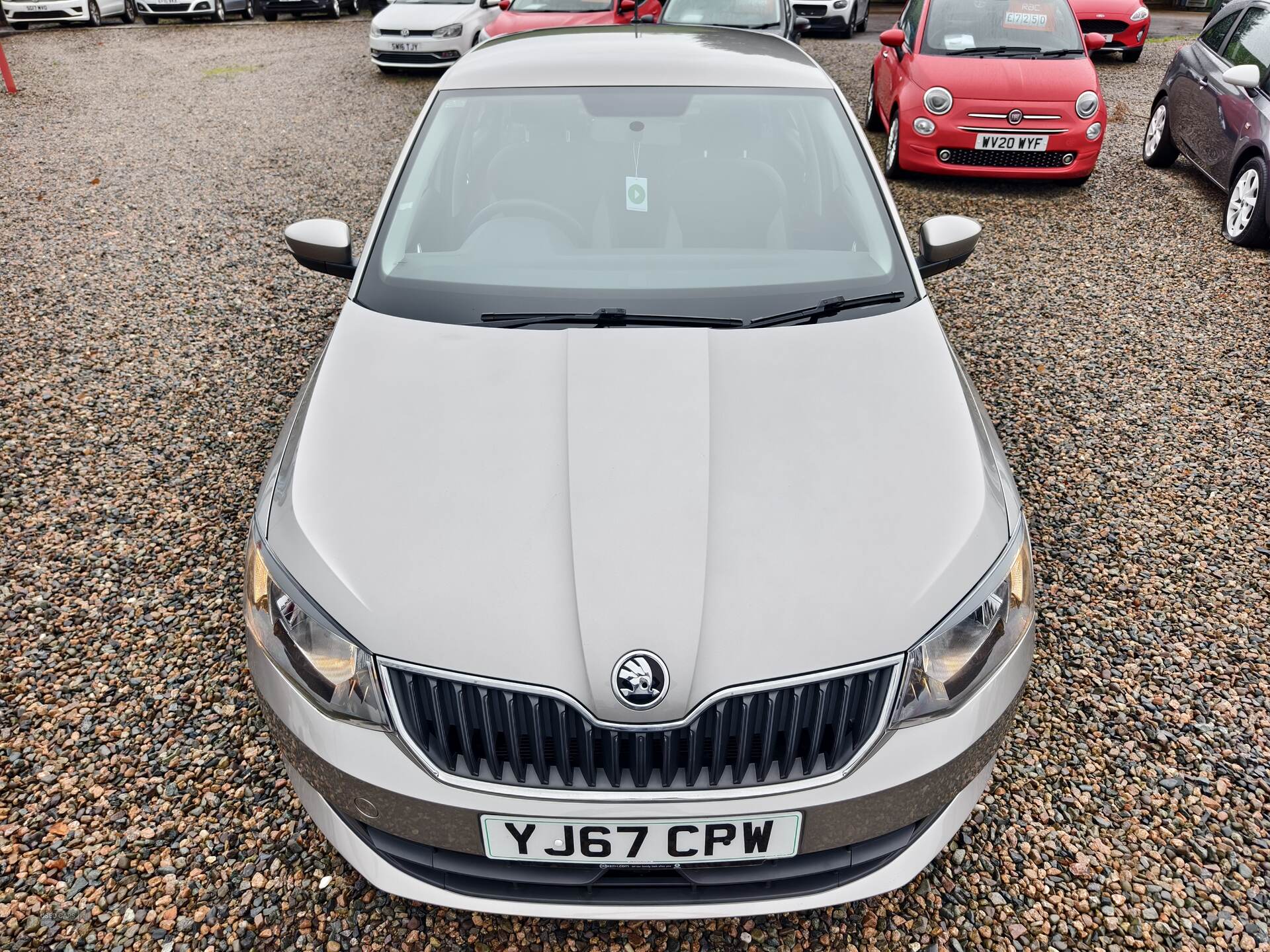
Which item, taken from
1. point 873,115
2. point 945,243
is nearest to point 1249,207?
point 873,115

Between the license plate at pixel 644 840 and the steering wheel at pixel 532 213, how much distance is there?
1.78 meters

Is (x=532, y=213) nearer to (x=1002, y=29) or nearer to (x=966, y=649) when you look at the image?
(x=966, y=649)

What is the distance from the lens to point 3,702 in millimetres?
2834

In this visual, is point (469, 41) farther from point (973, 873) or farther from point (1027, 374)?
point (973, 873)

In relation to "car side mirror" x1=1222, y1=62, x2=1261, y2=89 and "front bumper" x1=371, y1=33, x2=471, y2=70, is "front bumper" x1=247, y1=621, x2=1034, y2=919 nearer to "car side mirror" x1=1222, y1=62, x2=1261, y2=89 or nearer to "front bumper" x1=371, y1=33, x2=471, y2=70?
"car side mirror" x1=1222, y1=62, x2=1261, y2=89

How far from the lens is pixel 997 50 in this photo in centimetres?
762

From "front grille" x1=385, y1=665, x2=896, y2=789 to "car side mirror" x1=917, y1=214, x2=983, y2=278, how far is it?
69.2 inches

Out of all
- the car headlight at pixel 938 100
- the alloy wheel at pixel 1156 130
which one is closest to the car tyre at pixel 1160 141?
the alloy wheel at pixel 1156 130

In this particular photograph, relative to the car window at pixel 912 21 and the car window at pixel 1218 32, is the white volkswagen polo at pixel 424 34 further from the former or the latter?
the car window at pixel 1218 32

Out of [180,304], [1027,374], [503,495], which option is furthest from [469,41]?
[503,495]

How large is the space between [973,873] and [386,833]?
1.47 m

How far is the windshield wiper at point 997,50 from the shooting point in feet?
25.0

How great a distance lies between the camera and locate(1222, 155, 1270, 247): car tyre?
6.21 metres

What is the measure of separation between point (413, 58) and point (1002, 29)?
25.5 feet
